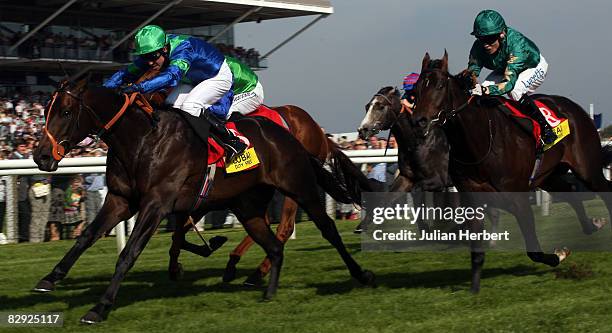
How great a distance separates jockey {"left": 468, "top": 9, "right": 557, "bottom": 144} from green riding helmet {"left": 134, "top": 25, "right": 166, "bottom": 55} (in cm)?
211

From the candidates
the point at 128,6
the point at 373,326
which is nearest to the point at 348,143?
the point at 373,326

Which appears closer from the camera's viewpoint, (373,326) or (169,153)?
(373,326)

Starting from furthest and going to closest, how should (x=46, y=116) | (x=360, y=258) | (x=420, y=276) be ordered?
(x=360, y=258) → (x=420, y=276) → (x=46, y=116)

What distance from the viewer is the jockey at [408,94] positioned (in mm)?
8252

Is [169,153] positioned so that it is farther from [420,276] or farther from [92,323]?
[420,276]

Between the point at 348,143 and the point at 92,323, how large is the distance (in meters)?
9.26

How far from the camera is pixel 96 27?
2531 centimetres

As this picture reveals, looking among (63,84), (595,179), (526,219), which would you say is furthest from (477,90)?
(63,84)

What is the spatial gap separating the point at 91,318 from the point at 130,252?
0.48 m

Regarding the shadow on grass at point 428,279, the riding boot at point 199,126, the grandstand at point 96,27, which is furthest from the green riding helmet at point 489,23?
the grandstand at point 96,27

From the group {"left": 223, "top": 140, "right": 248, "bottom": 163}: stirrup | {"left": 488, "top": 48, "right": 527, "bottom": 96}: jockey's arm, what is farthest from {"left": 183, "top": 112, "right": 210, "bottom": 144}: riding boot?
{"left": 488, "top": 48, "right": 527, "bottom": 96}: jockey's arm

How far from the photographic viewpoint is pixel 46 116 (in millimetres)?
5246

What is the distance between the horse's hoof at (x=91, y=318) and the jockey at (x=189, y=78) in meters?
1.35

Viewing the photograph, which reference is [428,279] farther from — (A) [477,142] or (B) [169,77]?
(B) [169,77]
